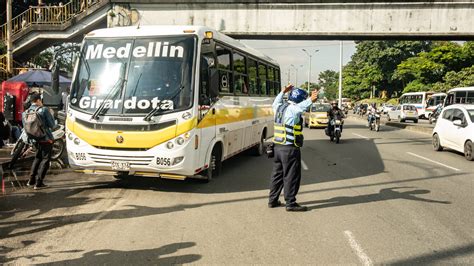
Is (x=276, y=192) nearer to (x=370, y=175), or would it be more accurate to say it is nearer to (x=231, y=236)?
(x=231, y=236)

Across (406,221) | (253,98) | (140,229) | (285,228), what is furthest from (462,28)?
(140,229)

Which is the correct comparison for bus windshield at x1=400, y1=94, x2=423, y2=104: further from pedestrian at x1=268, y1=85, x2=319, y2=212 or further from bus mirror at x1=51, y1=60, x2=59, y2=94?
bus mirror at x1=51, y1=60, x2=59, y2=94

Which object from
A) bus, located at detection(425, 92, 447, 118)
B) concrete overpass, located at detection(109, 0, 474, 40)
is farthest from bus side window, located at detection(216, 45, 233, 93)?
bus, located at detection(425, 92, 447, 118)

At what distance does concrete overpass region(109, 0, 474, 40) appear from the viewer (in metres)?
19.0

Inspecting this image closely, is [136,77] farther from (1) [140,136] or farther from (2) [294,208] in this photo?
(2) [294,208]

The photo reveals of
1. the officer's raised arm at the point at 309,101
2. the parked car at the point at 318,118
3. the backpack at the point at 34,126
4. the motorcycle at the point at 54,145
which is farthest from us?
the parked car at the point at 318,118

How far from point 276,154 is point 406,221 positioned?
83.4 inches

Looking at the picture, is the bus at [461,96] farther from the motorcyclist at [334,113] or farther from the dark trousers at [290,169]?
the dark trousers at [290,169]

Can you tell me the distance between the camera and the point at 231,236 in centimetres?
534

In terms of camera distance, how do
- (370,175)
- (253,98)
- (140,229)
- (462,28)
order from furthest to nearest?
→ (462,28), (253,98), (370,175), (140,229)

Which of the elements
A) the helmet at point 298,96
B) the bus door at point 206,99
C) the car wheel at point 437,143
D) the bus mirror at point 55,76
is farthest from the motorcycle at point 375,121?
the bus mirror at point 55,76

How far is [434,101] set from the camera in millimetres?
39250

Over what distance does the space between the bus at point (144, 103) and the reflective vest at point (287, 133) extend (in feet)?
5.14

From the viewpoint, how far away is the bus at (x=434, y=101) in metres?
38.3
